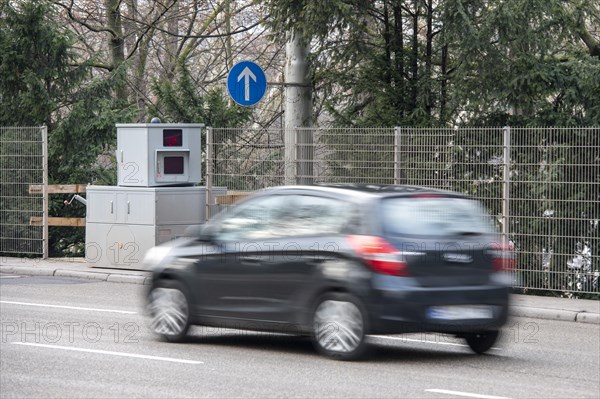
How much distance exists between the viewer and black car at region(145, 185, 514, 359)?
10477 mm

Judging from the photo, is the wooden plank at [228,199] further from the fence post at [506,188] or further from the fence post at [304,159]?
the fence post at [506,188]

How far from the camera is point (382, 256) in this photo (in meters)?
10.5

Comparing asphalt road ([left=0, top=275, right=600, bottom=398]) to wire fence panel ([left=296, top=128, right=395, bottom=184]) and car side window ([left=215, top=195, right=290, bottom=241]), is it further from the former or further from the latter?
wire fence panel ([left=296, top=128, right=395, bottom=184])

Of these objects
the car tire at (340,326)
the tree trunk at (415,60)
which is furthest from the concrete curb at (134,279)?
the tree trunk at (415,60)

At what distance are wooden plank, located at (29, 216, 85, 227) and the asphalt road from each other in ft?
25.3

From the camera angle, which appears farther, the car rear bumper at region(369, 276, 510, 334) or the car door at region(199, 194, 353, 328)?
the car door at region(199, 194, 353, 328)

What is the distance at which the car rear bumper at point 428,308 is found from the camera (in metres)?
10.4

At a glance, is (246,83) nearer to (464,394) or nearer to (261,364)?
(261,364)

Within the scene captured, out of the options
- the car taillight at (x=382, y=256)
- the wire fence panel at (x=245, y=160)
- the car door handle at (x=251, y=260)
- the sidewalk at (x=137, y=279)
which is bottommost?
the sidewalk at (x=137, y=279)

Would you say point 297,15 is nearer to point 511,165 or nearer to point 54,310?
point 511,165

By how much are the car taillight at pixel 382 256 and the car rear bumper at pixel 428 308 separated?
3.2 inches

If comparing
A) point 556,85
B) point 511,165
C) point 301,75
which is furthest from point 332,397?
point 301,75

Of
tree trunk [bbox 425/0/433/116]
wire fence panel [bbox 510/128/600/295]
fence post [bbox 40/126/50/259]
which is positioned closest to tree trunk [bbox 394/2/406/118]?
tree trunk [bbox 425/0/433/116]

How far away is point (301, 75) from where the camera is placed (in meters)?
21.8
